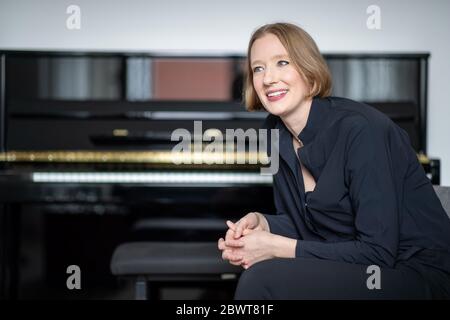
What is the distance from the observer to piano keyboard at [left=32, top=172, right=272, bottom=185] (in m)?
2.50

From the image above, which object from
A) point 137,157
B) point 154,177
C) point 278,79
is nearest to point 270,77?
point 278,79

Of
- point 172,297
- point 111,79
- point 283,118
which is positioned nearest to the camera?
point 283,118

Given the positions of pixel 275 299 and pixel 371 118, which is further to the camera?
pixel 371 118

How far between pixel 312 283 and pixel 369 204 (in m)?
0.21

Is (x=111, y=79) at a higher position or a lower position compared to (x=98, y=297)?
higher

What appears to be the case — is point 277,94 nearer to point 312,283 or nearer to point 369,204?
point 369,204

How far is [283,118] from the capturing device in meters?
1.51

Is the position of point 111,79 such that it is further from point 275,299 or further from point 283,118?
point 275,299

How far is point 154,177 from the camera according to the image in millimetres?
2518

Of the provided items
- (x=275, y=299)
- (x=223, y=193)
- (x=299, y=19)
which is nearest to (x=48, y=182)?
(x=223, y=193)

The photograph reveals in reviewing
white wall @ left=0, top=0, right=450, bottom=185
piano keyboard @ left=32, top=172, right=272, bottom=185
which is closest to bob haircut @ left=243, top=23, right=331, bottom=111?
piano keyboard @ left=32, top=172, right=272, bottom=185

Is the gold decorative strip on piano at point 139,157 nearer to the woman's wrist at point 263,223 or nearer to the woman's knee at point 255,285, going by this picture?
the woman's wrist at point 263,223

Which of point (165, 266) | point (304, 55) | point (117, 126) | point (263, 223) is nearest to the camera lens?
point (304, 55)

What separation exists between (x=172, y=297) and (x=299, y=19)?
5.90ft
